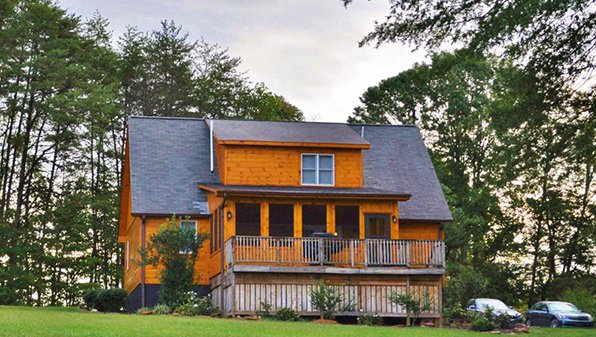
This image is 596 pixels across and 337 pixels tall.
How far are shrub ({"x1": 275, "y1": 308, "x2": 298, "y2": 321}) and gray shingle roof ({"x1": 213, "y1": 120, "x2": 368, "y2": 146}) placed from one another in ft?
26.2

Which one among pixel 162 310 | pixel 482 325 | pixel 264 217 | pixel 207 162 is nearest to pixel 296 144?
pixel 264 217

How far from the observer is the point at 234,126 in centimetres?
4091

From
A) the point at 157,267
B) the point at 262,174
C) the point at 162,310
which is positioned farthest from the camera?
the point at 262,174

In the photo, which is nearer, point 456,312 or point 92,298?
point 456,312

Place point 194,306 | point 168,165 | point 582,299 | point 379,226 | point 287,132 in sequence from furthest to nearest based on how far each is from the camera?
1. point 582,299
2. point 168,165
3. point 287,132
4. point 379,226
5. point 194,306

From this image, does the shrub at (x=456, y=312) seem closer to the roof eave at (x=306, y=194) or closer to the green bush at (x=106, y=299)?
the roof eave at (x=306, y=194)

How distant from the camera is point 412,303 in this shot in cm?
3291

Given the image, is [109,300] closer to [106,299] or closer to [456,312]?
[106,299]

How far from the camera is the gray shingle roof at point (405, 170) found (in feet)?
129

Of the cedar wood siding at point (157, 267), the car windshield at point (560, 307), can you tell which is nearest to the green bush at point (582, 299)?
the car windshield at point (560, 307)

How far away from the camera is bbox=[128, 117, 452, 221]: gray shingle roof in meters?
38.2

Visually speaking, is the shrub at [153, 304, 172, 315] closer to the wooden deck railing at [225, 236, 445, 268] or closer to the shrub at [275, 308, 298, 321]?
the wooden deck railing at [225, 236, 445, 268]

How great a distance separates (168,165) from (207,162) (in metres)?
1.66

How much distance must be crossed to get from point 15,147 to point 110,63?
7445mm
